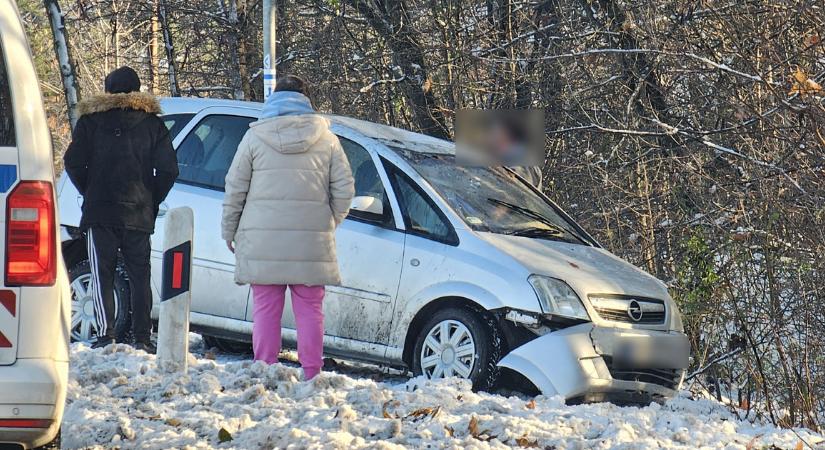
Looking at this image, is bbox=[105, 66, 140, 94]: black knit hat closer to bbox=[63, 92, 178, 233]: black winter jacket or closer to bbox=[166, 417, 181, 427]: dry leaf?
bbox=[63, 92, 178, 233]: black winter jacket

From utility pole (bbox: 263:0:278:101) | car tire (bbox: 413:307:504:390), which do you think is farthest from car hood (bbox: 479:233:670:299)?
utility pole (bbox: 263:0:278:101)

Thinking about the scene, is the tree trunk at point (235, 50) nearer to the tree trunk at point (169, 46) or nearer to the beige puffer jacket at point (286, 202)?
the tree trunk at point (169, 46)

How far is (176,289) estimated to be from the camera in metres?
7.06

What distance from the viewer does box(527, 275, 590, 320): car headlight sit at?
298 inches

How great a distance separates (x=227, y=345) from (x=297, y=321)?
2197mm

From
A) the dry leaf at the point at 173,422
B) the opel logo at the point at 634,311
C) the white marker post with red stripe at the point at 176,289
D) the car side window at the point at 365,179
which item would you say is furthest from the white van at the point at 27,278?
the opel logo at the point at 634,311

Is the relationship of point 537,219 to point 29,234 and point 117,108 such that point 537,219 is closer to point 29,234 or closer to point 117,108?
point 117,108

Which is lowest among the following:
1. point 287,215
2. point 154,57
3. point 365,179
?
point 287,215

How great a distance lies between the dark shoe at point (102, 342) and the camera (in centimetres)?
796

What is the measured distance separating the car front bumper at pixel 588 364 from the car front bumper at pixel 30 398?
3.78 metres

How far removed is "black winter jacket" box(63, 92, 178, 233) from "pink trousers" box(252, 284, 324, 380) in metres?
1.17

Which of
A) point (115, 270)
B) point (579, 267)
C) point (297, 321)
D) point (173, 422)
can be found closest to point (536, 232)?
point (579, 267)

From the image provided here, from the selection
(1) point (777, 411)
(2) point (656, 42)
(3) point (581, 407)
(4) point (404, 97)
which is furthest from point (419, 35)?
(3) point (581, 407)

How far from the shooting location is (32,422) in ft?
13.4
